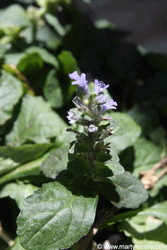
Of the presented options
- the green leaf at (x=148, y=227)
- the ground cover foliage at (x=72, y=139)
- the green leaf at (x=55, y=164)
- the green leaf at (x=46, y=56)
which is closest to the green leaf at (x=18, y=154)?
the ground cover foliage at (x=72, y=139)

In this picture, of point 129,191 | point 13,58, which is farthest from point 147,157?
point 13,58

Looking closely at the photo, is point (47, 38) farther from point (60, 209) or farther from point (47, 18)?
point (60, 209)

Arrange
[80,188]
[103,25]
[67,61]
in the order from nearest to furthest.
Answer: [80,188] < [67,61] < [103,25]

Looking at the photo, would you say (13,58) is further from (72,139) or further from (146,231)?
(146,231)

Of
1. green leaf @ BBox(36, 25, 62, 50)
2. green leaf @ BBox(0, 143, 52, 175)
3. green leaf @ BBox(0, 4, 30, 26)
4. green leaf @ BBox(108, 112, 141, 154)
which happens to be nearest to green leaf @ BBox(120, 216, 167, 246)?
green leaf @ BBox(108, 112, 141, 154)

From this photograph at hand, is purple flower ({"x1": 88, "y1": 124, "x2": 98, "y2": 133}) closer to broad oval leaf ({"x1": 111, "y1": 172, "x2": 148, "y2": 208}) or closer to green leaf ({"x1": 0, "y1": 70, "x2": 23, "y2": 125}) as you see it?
broad oval leaf ({"x1": 111, "y1": 172, "x2": 148, "y2": 208})

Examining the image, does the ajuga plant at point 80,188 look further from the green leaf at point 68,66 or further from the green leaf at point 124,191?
the green leaf at point 68,66

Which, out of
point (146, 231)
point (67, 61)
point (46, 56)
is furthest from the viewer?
point (46, 56)
